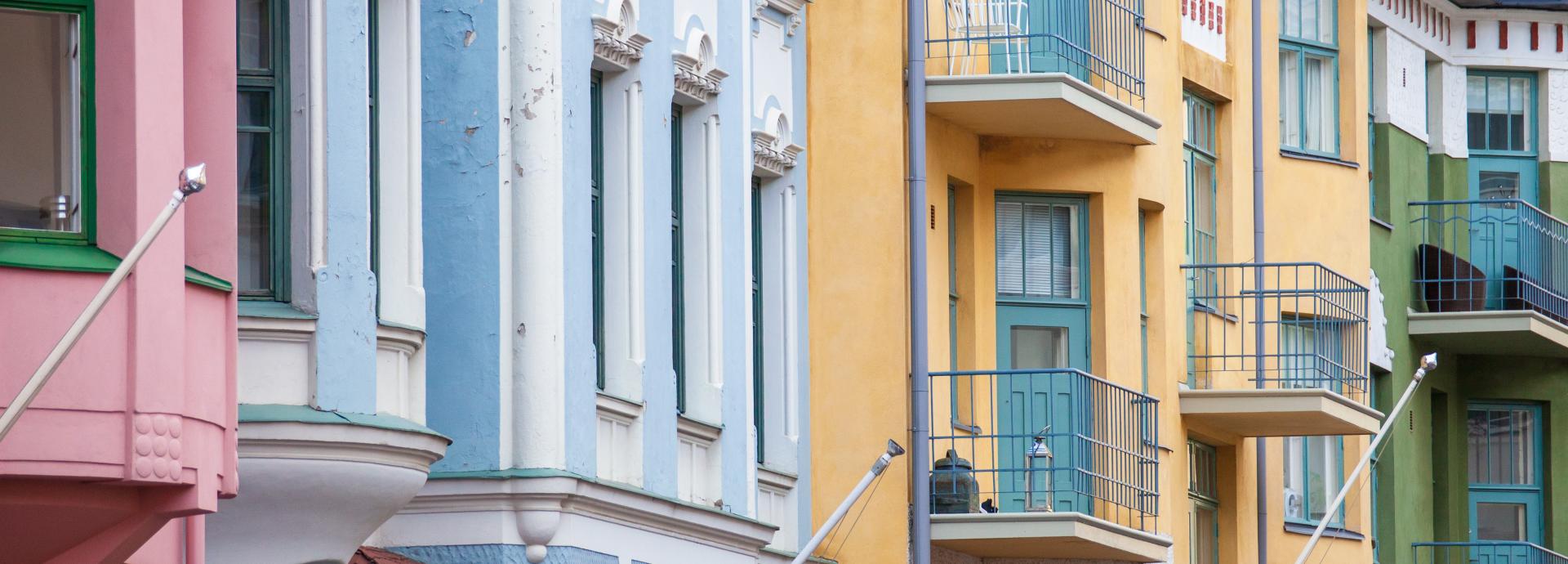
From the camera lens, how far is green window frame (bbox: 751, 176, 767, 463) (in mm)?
24219

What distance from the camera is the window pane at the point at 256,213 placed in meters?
16.6

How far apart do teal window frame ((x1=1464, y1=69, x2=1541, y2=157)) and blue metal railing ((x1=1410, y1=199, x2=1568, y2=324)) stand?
4.08ft

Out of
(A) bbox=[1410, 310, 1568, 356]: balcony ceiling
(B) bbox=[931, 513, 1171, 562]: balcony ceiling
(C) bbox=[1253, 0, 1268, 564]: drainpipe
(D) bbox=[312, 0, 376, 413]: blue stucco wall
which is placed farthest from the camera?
(A) bbox=[1410, 310, 1568, 356]: balcony ceiling

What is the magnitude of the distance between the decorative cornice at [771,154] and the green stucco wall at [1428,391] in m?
13.2

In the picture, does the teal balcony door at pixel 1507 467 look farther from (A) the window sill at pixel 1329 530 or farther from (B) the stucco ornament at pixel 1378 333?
(A) the window sill at pixel 1329 530

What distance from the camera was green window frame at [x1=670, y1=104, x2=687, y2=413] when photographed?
859 inches

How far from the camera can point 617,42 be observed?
65.5 feet

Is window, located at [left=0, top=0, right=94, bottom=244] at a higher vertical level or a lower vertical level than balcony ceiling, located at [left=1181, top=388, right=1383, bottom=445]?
higher

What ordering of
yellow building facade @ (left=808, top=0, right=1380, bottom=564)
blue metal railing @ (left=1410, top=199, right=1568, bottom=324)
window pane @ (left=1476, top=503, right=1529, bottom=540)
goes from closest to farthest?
yellow building facade @ (left=808, top=0, right=1380, bottom=564) < blue metal railing @ (left=1410, top=199, right=1568, bottom=324) < window pane @ (left=1476, top=503, right=1529, bottom=540)

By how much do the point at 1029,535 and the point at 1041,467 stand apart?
0.94 meters

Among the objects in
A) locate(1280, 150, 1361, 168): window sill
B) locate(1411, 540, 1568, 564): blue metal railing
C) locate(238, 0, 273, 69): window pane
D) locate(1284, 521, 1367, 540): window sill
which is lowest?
locate(1411, 540, 1568, 564): blue metal railing

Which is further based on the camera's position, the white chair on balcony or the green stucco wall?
the green stucco wall

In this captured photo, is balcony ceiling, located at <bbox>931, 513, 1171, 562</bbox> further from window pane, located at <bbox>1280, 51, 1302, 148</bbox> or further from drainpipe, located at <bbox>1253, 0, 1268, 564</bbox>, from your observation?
window pane, located at <bbox>1280, 51, 1302, 148</bbox>

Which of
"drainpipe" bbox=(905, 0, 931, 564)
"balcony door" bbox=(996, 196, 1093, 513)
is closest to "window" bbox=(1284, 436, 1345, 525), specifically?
"balcony door" bbox=(996, 196, 1093, 513)
